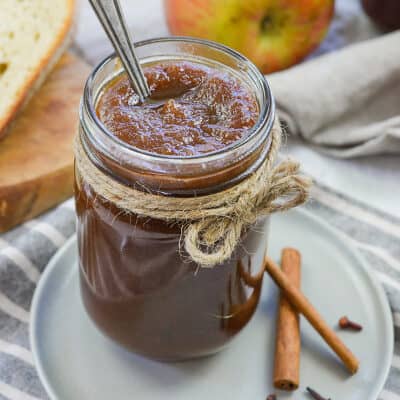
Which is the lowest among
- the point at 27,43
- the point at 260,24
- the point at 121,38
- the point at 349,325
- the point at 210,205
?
the point at 349,325

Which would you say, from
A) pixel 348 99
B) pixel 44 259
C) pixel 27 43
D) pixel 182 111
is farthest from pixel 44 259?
pixel 348 99

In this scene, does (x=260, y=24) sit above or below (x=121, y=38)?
below

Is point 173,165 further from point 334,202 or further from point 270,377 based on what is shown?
point 334,202

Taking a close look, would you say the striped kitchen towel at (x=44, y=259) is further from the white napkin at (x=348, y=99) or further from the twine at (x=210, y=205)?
the twine at (x=210, y=205)

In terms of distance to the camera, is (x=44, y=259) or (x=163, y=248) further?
(x=44, y=259)

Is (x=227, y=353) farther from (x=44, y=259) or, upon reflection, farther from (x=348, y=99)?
(x=348, y=99)

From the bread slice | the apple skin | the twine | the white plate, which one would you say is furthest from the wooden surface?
the twine
